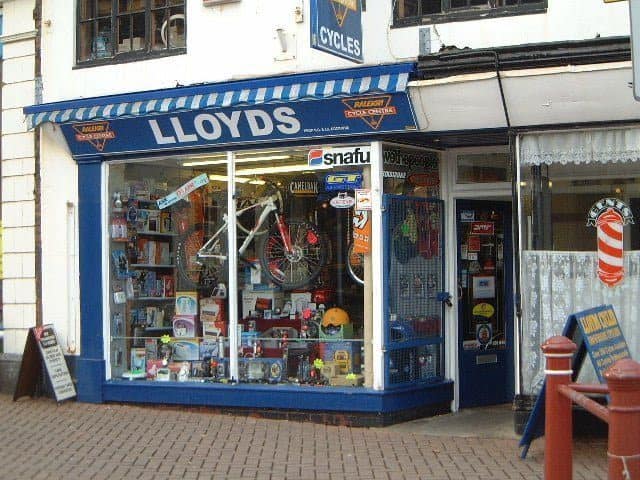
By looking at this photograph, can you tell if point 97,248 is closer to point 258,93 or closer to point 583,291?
point 258,93

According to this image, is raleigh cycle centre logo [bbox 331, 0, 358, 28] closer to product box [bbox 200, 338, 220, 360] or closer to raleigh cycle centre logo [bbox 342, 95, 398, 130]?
raleigh cycle centre logo [bbox 342, 95, 398, 130]

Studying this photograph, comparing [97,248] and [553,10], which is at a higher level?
[553,10]

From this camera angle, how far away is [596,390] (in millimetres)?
5602

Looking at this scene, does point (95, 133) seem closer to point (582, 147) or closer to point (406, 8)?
point (406, 8)

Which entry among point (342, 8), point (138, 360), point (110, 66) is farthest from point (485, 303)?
point (110, 66)

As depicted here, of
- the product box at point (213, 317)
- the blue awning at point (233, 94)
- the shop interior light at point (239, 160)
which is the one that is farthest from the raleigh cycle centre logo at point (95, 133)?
the product box at point (213, 317)

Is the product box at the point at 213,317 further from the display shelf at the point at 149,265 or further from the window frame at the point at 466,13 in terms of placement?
the window frame at the point at 466,13

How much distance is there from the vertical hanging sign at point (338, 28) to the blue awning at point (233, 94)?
0.25 metres

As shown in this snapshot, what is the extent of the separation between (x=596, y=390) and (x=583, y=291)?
3.42 meters

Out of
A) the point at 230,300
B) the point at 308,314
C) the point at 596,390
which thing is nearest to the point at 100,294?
the point at 230,300

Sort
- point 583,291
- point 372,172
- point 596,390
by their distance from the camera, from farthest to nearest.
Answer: point 372,172 → point 583,291 → point 596,390

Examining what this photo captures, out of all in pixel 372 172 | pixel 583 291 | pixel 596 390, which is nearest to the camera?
pixel 596 390

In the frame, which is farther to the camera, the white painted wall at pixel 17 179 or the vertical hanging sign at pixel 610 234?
the white painted wall at pixel 17 179

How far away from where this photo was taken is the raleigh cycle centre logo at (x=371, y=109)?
9.32m
